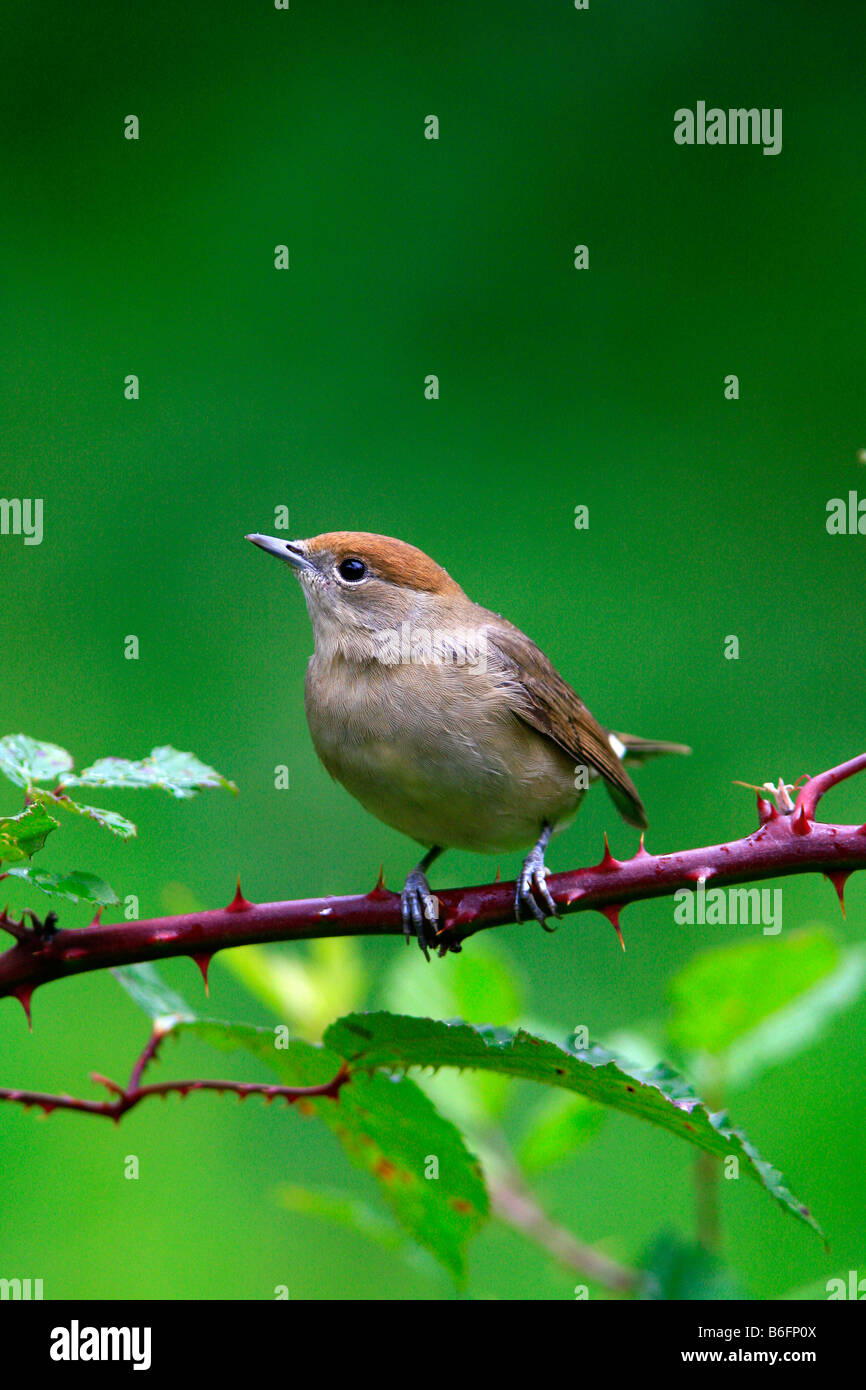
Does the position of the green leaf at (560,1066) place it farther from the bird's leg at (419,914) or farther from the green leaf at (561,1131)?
the green leaf at (561,1131)

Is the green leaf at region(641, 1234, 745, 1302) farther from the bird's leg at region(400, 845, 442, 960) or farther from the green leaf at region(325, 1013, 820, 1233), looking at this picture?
the bird's leg at region(400, 845, 442, 960)

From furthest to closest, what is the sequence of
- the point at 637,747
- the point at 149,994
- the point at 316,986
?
1. the point at 637,747
2. the point at 316,986
3. the point at 149,994

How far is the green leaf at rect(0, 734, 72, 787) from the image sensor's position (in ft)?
7.63

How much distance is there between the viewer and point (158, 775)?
2484 millimetres

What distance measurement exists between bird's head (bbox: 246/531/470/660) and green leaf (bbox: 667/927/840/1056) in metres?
1.71

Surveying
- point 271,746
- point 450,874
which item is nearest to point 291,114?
point 271,746

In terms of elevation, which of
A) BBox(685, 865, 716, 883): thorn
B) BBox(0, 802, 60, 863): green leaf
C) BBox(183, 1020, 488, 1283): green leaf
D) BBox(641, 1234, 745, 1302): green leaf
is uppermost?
BBox(0, 802, 60, 863): green leaf

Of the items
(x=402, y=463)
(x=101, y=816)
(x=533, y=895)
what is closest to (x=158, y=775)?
(x=101, y=816)

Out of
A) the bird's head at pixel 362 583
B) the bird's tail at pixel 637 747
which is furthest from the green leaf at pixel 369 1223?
the bird's tail at pixel 637 747

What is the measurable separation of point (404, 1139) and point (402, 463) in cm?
640

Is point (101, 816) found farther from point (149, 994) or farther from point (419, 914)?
point (419, 914)

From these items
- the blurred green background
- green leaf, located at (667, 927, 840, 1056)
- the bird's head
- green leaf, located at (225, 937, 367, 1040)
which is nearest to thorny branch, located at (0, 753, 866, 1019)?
green leaf, located at (667, 927, 840, 1056)

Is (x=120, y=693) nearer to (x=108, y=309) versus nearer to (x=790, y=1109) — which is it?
(x=108, y=309)

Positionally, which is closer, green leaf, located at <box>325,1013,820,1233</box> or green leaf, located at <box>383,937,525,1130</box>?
green leaf, located at <box>325,1013,820,1233</box>
